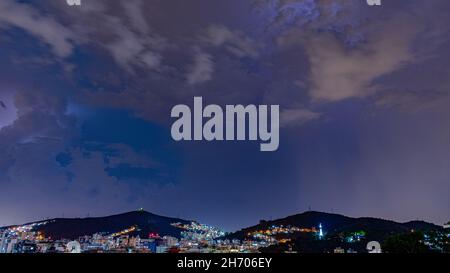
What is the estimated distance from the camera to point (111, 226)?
1123 inches

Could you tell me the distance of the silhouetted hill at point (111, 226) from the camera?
81.0ft

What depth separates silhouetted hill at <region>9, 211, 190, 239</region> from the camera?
24.7m

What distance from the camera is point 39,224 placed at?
25.6 m

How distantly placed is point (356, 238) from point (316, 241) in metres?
3.33
